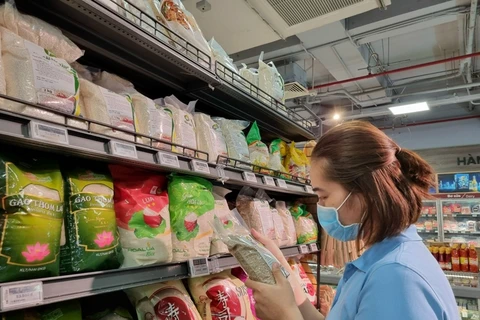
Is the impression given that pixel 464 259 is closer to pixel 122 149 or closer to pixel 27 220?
pixel 122 149

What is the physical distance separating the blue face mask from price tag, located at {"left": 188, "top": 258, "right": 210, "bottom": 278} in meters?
0.49

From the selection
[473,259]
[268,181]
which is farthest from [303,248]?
[473,259]

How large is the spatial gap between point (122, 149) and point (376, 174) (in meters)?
0.80

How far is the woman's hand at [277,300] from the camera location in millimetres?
1171

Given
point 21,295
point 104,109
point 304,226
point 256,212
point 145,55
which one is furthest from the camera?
point 304,226

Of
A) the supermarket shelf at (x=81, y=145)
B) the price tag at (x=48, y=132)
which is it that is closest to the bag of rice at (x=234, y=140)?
the supermarket shelf at (x=81, y=145)

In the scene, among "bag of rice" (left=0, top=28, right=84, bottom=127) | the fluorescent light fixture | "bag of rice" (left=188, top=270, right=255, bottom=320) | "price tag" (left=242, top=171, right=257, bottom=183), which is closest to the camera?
"bag of rice" (left=0, top=28, right=84, bottom=127)

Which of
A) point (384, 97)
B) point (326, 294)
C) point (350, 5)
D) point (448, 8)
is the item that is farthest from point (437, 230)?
point (350, 5)

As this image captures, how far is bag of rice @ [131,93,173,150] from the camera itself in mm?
1371

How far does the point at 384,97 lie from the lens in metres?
6.99

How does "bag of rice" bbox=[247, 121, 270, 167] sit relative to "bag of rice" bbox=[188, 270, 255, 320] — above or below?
above

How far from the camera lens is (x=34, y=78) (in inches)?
38.4

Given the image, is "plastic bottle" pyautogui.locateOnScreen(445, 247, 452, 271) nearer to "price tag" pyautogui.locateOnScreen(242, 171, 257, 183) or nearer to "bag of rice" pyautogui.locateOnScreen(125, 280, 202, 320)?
"price tag" pyautogui.locateOnScreen(242, 171, 257, 183)

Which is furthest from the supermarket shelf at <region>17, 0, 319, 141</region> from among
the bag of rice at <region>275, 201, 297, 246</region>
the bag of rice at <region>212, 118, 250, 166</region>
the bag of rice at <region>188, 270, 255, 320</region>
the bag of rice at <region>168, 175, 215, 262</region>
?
the bag of rice at <region>188, 270, 255, 320</region>
